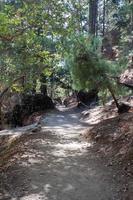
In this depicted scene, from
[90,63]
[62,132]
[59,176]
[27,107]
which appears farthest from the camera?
[27,107]

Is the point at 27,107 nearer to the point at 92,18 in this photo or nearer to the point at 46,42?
the point at 92,18

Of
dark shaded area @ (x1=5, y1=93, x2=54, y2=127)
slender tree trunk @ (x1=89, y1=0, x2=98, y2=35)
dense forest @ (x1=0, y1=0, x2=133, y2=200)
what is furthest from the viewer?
slender tree trunk @ (x1=89, y1=0, x2=98, y2=35)

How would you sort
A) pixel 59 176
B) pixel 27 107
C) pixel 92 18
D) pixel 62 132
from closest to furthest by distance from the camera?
pixel 59 176
pixel 62 132
pixel 27 107
pixel 92 18

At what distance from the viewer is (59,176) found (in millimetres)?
8320

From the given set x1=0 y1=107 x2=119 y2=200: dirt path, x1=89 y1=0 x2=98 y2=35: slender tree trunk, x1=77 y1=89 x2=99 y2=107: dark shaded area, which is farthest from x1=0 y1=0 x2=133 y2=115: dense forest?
x1=77 y1=89 x2=99 y2=107: dark shaded area

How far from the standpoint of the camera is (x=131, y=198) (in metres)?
6.64

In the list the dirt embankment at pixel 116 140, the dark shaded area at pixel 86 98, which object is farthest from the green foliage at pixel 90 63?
the dark shaded area at pixel 86 98

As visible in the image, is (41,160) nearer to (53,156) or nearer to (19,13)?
(53,156)

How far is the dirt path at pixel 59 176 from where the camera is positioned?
7.07m

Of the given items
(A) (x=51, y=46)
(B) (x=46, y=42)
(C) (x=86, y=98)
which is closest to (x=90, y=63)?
(B) (x=46, y=42)

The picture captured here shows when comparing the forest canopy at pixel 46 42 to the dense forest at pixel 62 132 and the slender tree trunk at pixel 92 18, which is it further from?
the slender tree trunk at pixel 92 18

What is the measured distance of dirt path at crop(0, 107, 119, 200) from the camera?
23.2 feet

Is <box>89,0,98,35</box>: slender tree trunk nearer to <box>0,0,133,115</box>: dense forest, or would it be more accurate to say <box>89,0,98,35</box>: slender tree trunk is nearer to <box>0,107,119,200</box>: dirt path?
<box>0,0,133,115</box>: dense forest

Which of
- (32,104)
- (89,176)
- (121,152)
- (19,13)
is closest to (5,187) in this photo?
(89,176)
